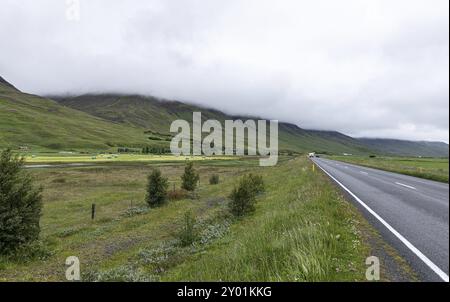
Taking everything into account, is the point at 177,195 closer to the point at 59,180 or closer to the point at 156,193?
the point at 156,193

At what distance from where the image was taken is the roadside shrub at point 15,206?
49.1ft

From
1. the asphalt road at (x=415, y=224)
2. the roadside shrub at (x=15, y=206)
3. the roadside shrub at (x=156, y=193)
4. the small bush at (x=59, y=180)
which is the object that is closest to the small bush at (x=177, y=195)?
the roadside shrub at (x=156, y=193)

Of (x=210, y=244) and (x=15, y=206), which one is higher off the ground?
(x=15, y=206)

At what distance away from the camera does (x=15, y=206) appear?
51.2 feet

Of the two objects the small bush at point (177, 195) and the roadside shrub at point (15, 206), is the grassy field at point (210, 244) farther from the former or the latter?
the small bush at point (177, 195)

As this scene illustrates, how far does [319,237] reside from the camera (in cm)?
780

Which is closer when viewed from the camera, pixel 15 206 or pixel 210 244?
pixel 210 244

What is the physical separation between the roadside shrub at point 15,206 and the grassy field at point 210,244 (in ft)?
3.13

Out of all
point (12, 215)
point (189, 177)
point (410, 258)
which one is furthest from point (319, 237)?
point (189, 177)

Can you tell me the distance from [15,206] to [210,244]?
398 inches

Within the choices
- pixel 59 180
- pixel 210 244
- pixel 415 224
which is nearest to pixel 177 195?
pixel 210 244

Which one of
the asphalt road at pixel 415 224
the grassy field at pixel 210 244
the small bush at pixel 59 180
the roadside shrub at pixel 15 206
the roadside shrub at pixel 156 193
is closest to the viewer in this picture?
the asphalt road at pixel 415 224

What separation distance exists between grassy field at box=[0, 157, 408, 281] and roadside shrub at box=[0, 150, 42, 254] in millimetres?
955

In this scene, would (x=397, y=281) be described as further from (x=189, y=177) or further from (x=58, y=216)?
(x=189, y=177)
